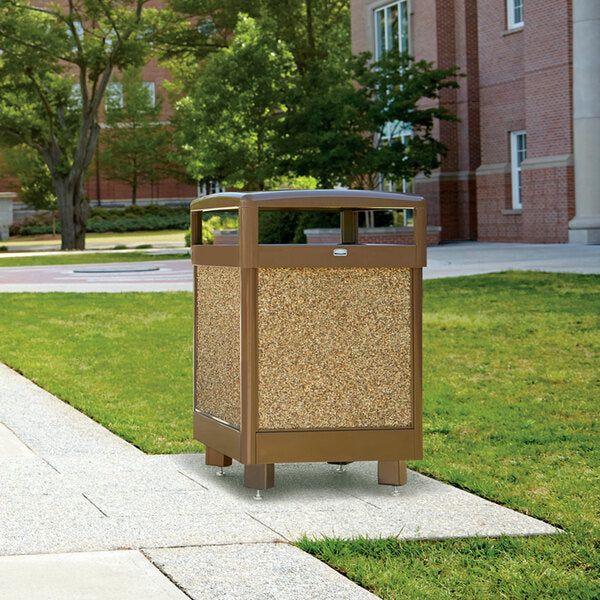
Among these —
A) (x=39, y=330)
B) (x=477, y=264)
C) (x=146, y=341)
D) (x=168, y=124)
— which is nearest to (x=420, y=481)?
(x=146, y=341)

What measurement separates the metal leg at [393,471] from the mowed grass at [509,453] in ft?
1.04

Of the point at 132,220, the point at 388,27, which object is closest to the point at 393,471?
the point at 388,27

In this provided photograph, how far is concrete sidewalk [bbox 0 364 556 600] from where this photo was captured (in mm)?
3826

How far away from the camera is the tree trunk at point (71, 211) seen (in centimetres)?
4197

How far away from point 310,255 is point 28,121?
127 feet

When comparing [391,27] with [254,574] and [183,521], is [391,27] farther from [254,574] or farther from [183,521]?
[254,574]

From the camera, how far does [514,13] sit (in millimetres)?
32094

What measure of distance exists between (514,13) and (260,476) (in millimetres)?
29308

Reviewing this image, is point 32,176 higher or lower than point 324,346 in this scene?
higher

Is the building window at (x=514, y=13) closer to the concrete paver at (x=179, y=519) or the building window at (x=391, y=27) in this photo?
the building window at (x=391, y=27)

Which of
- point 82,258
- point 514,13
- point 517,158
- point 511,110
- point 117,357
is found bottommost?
point 117,357

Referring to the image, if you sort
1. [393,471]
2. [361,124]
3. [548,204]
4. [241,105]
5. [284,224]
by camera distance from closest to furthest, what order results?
[393,471] → [361,124] → [548,204] → [284,224] → [241,105]

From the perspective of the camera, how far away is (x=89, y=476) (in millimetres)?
5547

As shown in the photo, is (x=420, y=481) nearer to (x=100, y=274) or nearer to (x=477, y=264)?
(x=477, y=264)
